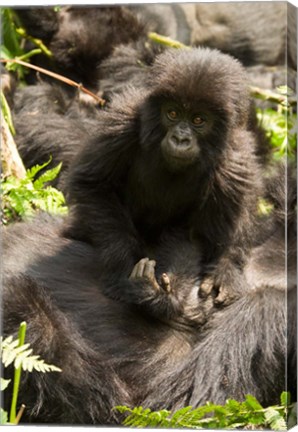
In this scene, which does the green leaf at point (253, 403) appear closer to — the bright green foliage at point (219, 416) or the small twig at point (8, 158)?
the bright green foliage at point (219, 416)

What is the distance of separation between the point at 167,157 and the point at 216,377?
1.02 m

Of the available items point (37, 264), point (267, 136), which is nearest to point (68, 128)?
point (267, 136)

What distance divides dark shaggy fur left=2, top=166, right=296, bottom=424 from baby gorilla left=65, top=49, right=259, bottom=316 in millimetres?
101

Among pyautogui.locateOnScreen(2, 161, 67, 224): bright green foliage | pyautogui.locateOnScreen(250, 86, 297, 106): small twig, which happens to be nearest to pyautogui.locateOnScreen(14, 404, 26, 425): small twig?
pyautogui.locateOnScreen(2, 161, 67, 224): bright green foliage

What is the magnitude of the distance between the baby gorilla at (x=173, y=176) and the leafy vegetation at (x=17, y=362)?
67 cm

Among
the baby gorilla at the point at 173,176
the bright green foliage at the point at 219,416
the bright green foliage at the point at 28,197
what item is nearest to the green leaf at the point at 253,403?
the bright green foliage at the point at 219,416

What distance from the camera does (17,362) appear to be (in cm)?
371

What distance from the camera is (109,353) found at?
4.30 meters

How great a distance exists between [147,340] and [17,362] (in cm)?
83

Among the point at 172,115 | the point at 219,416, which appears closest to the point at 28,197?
the point at 172,115

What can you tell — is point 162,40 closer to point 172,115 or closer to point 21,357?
point 172,115

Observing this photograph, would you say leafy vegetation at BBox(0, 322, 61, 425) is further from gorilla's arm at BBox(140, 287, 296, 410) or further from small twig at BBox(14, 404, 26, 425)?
gorilla's arm at BBox(140, 287, 296, 410)

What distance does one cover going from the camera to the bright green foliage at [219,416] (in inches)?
154

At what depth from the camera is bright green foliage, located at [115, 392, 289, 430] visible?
392 centimetres
